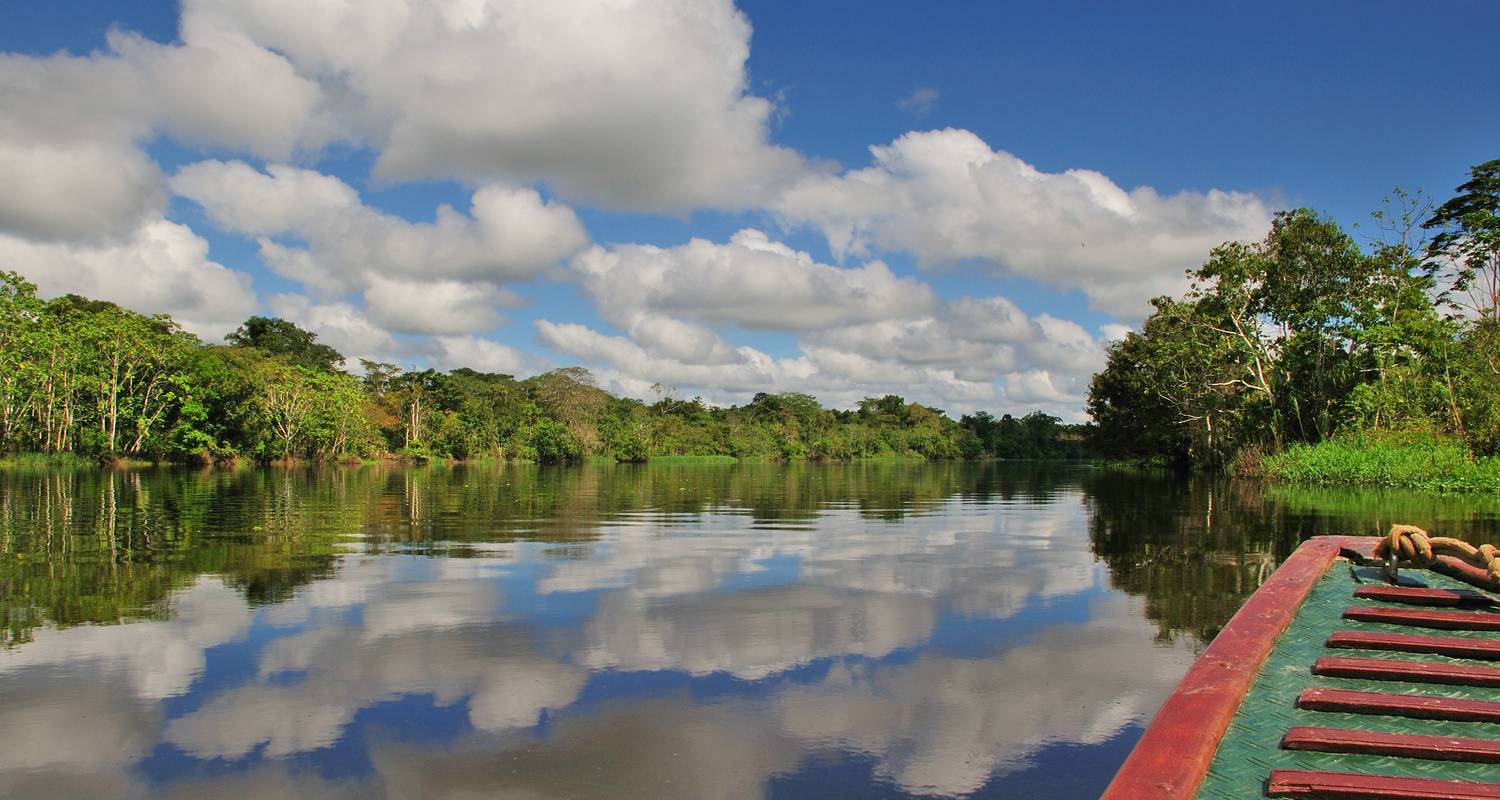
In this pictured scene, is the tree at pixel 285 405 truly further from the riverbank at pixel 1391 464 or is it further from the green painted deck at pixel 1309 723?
the green painted deck at pixel 1309 723

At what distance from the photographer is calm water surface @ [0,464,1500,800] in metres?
3.55

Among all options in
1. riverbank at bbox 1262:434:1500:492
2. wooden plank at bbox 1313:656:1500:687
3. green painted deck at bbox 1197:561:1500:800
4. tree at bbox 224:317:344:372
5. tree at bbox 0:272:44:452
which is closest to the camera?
green painted deck at bbox 1197:561:1500:800

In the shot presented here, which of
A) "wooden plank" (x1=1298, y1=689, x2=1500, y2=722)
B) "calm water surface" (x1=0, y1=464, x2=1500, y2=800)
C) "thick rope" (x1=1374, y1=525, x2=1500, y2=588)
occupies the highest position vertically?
"thick rope" (x1=1374, y1=525, x2=1500, y2=588)

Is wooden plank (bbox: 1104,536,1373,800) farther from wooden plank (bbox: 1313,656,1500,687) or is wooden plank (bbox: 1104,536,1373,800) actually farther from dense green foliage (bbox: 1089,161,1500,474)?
dense green foliage (bbox: 1089,161,1500,474)

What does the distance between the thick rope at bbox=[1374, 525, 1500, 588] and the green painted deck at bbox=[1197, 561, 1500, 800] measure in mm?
631

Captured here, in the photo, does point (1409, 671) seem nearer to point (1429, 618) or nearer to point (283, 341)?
point (1429, 618)

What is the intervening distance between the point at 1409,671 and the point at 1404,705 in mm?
407

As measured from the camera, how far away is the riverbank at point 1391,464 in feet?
66.0

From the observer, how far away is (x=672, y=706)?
4.29 metres

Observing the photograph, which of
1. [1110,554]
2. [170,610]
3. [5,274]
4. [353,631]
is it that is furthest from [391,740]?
[5,274]

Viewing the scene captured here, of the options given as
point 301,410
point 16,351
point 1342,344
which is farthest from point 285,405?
point 1342,344

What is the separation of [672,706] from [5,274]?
125 feet

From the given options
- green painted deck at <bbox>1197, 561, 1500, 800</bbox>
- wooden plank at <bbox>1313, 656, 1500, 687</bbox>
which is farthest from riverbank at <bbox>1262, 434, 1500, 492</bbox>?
wooden plank at <bbox>1313, 656, 1500, 687</bbox>

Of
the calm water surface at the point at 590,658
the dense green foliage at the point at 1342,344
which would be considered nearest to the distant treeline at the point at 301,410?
the calm water surface at the point at 590,658
